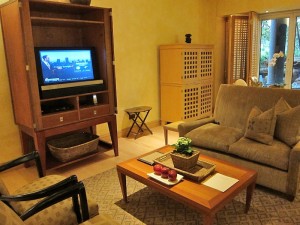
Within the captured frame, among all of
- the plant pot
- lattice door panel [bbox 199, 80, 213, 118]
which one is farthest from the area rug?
lattice door panel [bbox 199, 80, 213, 118]

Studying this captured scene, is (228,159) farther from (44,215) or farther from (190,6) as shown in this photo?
(190,6)

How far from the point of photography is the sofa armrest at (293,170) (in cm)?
225

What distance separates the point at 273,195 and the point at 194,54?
9.98 feet

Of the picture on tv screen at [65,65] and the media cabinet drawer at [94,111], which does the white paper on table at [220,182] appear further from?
the picture on tv screen at [65,65]

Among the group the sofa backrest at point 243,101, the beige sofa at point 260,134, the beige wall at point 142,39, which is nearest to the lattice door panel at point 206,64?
the beige wall at point 142,39

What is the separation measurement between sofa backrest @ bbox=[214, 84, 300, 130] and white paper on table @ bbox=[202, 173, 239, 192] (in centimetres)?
120

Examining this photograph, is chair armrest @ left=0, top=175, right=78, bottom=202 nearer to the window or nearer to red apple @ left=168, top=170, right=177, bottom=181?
red apple @ left=168, top=170, right=177, bottom=181

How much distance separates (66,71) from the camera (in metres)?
3.11

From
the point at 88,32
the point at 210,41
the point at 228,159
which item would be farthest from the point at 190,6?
the point at 228,159

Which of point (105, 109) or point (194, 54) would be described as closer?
point (105, 109)

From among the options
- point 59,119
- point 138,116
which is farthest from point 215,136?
point 138,116

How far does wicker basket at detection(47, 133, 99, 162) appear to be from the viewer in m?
3.04

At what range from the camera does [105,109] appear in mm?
3359

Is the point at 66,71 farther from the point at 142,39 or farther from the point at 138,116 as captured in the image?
the point at 142,39
